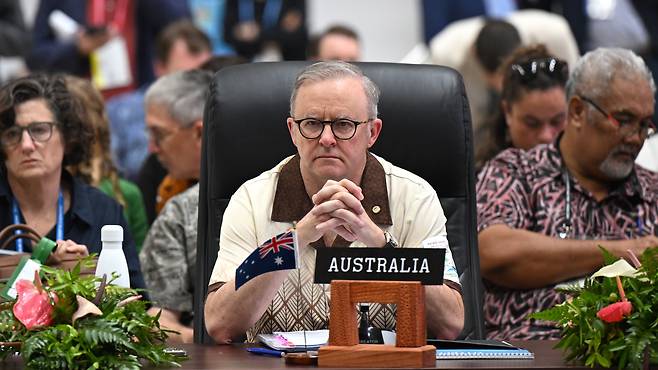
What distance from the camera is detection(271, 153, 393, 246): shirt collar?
4.39 meters

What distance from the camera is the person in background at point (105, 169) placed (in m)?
6.11

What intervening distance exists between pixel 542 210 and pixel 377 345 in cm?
184

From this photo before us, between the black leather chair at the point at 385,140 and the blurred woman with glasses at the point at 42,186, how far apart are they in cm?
71

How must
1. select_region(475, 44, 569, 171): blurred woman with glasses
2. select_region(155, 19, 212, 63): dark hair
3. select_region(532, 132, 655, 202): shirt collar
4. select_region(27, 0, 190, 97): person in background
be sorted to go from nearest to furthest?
select_region(532, 132, 655, 202): shirt collar < select_region(475, 44, 569, 171): blurred woman with glasses < select_region(27, 0, 190, 97): person in background < select_region(155, 19, 212, 63): dark hair

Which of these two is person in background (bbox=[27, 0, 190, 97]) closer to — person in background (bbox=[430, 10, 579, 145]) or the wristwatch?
person in background (bbox=[430, 10, 579, 145])

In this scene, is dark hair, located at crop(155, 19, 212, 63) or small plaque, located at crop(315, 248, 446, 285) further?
dark hair, located at crop(155, 19, 212, 63)

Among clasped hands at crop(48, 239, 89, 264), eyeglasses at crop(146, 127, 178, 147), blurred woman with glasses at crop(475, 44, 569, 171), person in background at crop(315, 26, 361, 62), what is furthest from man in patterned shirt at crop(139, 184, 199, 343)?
person in background at crop(315, 26, 361, 62)

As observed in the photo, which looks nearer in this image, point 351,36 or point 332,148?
point 332,148

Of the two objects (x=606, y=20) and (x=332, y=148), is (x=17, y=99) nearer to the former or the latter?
(x=332, y=148)

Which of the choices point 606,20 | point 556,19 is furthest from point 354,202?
point 606,20

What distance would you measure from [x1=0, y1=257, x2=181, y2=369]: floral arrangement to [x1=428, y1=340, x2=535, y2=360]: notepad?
0.63m

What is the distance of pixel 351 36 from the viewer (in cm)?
Result: 971

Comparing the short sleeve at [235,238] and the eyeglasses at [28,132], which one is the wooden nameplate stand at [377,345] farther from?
the eyeglasses at [28,132]

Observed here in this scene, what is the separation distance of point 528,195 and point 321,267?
6.06ft
